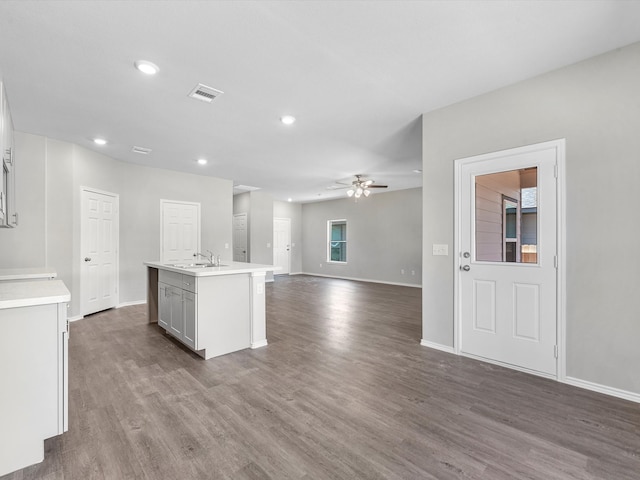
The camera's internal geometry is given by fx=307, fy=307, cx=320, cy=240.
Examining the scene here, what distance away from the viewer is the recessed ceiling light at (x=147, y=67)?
2.51 meters

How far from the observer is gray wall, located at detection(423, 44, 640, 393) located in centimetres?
237

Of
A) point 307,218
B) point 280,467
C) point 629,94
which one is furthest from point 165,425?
point 307,218

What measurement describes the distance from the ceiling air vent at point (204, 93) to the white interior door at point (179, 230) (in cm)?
362

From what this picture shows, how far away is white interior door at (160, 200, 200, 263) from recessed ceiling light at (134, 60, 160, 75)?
12.8 ft

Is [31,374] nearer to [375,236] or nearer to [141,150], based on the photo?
[141,150]

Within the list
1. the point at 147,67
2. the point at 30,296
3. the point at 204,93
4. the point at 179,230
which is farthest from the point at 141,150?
the point at 30,296

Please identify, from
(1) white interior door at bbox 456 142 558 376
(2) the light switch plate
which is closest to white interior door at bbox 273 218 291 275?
(2) the light switch plate

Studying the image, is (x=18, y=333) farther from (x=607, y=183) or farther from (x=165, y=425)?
(x=607, y=183)

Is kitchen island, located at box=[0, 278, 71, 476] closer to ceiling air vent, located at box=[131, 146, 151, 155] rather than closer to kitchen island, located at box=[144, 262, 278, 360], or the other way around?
kitchen island, located at box=[144, 262, 278, 360]

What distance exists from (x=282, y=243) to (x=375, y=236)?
3444 mm

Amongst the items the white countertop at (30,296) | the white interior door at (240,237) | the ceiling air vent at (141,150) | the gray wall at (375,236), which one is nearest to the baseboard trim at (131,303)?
the ceiling air vent at (141,150)

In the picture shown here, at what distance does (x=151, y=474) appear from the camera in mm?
1615

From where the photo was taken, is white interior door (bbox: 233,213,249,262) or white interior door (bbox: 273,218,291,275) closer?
white interior door (bbox: 233,213,249,262)

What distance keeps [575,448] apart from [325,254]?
354 inches
